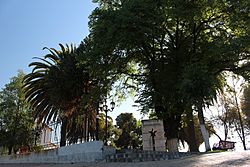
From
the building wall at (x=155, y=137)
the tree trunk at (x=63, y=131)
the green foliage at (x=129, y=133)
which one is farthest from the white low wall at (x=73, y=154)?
the green foliage at (x=129, y=133)

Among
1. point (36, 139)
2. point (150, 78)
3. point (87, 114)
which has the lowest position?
point (36, 139)

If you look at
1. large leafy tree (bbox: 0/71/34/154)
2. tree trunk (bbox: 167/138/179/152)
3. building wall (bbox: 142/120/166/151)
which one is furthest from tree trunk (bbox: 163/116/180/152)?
large leafy tree (bbox: 0/71/34/154)

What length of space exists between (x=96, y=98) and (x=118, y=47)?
184 inches

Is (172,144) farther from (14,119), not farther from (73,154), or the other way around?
(14,119)

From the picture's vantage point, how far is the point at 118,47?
21.2 metres

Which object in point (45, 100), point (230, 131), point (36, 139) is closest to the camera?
point (45, 100)

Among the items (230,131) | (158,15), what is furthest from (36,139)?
(230,131)

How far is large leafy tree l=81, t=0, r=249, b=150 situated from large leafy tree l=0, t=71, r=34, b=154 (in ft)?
48.1

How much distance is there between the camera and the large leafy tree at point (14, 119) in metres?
32.0

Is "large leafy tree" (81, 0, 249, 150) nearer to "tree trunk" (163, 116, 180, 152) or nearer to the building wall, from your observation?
"tree trunk" (163, 116, 180, 152)

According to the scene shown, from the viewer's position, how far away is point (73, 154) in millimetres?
16828

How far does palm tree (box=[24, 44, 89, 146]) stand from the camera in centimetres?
2434

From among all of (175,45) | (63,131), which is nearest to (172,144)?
(175,45)

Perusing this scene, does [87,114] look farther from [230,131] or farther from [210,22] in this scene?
[230,131]
